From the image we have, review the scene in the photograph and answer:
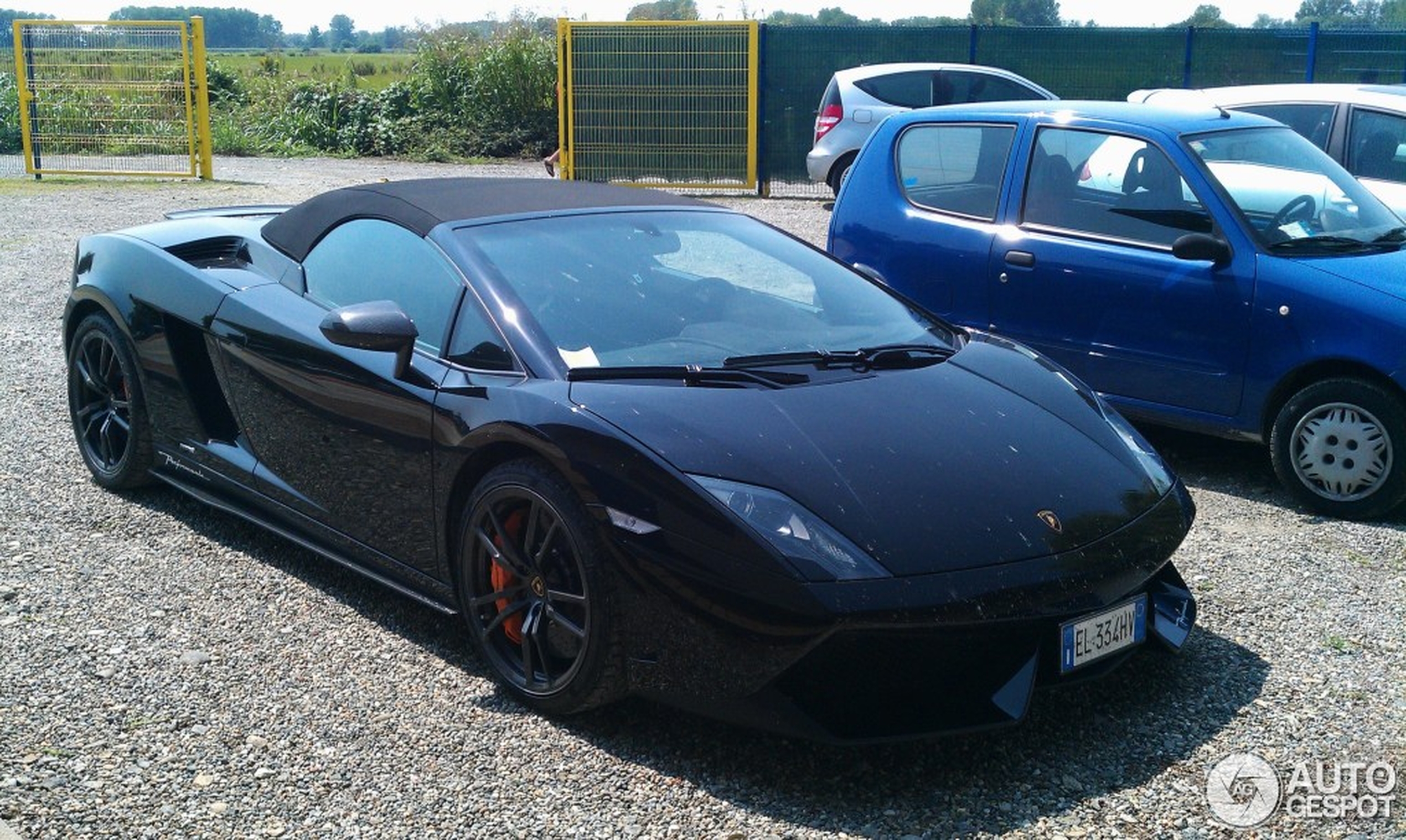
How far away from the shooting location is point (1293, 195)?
6.27m

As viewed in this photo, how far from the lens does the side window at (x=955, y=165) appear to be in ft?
22.6

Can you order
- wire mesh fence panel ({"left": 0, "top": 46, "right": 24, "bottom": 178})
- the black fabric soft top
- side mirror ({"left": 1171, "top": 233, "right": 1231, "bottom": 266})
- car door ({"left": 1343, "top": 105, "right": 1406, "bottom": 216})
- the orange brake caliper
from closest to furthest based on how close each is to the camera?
1. the orange brake caliper
2. the black fabric soft top
3. side mirror ({"left": 1171, "top": 233, "right": 1231, "bottom": 266})
4. car door ({"left": 1343, "top": 105, "right": 1406, "bottom": 216})
5. wire mesh fence panel ({"left": 0, "top": 46, "right": 24, "bottom": 178})

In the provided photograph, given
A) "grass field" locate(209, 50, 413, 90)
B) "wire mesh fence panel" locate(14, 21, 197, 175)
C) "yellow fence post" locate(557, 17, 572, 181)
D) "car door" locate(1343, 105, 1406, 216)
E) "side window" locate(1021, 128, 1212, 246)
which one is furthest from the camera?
"grass field" locate(209, 50, 413, 90)

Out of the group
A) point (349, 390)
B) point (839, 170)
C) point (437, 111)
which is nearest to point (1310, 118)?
point (349, 390)

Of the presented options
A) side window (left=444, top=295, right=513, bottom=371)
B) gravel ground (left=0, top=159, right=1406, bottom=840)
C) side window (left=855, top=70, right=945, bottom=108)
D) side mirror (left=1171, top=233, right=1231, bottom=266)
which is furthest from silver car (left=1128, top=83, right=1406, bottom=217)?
side window (left=855, top=70, right=945, bottom=108)

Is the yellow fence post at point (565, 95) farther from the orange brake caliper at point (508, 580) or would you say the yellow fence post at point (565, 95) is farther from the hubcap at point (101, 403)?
the orange brake caliper at point (508, 580)

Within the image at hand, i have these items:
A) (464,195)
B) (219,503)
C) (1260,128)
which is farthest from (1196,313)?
(219,503)

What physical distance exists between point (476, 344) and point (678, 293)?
0.68m

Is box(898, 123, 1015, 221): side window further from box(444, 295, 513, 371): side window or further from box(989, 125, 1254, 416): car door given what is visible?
box(444, 295, 513, 371): side window

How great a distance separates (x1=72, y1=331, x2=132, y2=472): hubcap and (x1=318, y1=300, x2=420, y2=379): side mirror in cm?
178

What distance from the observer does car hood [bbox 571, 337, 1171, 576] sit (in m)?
3.46

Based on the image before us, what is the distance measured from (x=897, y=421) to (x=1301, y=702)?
136 centimetres

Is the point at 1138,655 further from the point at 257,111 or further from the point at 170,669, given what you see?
the point at 257,111

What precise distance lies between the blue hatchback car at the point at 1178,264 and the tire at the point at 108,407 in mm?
2870
